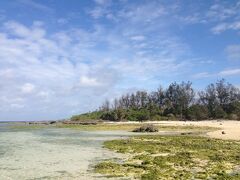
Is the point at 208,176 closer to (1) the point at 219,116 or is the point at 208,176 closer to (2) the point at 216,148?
(2) the point at 216,148

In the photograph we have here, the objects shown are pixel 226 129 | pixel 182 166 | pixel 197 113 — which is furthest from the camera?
pixel 197 113

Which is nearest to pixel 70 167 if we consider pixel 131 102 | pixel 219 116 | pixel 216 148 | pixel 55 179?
pixel 55 179

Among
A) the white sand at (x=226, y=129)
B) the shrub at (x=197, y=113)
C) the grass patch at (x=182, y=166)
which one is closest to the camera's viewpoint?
the grass patch at (x=182, y=166)

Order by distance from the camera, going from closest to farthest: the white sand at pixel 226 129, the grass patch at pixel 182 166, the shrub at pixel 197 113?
the grass patch at pixel 182 166 → the white sand at pixel 226 129 → the shrub at pixel 197 113

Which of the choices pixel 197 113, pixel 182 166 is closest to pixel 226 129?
pixel 182 166

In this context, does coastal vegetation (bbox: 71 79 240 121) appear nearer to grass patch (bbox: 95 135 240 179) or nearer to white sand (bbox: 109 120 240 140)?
white sand (bbox: 109 120 240 140)

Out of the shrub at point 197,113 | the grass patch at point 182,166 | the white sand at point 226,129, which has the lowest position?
the grass patch at point 182,166

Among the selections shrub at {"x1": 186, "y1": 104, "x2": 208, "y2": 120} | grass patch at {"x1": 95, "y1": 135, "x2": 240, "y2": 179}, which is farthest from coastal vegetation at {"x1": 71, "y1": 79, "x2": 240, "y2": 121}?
grass patch at {"x1": 95, "y1": 135, "x2": 240, "y2": 179}

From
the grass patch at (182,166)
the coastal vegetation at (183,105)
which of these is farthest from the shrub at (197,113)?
the grass patch at (182,166)

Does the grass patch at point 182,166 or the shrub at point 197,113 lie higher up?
the shrub at point 197,113

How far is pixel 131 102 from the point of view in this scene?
545ft

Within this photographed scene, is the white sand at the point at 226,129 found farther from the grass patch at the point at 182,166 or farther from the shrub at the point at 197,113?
the shrub at the point at 197,113

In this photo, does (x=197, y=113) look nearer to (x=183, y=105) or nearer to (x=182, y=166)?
(x=183, y=105)

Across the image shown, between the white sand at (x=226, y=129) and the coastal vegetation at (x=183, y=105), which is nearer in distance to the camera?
the white sand at (x=226, y=129)
